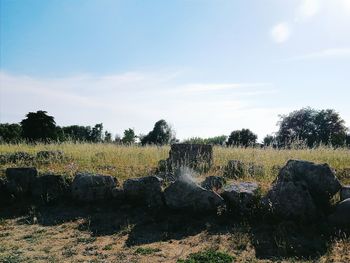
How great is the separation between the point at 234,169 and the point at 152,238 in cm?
374

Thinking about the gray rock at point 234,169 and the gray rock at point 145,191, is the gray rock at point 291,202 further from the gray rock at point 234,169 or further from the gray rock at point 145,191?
the gray rock at point 145,191

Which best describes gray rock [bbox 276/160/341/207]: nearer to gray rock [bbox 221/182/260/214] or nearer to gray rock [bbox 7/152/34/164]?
gray rock [bbox 221/182/260/214]

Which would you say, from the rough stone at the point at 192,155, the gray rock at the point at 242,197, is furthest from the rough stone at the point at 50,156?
the gray rock at the point at 242,197

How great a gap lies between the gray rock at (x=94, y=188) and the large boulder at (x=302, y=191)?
3910 mm

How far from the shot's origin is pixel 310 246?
680 cm

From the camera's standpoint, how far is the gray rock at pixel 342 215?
7191 millimetres

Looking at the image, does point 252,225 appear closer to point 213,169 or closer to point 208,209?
point 208,209

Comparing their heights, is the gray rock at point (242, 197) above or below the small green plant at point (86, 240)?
above

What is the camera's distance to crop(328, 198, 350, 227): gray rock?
7.19 m

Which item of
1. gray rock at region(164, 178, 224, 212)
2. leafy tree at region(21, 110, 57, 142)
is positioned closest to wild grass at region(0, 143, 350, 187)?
gray rock at region(164, 178, 224, 212)

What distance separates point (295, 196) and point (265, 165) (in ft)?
9.66

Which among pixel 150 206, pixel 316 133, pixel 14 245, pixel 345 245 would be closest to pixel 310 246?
pixel 345 245

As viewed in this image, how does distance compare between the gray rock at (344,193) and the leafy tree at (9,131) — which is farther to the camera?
the leafy tree at (9,131)

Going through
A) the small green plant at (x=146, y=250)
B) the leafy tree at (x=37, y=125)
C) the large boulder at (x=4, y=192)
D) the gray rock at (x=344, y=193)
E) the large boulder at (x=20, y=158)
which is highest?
the leafy tree at (x=37, y=125)
